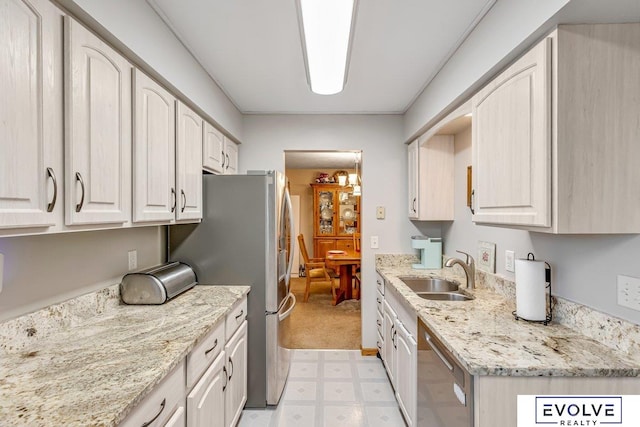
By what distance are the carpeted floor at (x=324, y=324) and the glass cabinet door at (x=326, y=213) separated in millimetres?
1698

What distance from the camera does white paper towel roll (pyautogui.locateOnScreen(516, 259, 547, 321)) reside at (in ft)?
4.75

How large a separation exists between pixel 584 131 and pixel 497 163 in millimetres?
366

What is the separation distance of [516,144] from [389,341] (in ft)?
5.78

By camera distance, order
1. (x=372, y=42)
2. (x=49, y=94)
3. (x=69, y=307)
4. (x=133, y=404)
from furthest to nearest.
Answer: (x=372, y=42)
(x=69, y=307)
(x=49, y=94)
(x=133, y=404)

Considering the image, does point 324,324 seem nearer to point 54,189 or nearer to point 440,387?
point 440,387

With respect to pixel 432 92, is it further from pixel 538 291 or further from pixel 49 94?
pixel 49 94

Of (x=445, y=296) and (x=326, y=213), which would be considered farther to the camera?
(x=326, y=213)

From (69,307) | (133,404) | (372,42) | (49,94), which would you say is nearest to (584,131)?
(372,42)

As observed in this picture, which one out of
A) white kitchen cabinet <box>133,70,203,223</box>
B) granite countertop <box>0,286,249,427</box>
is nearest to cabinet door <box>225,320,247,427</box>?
granite countertop <box>0,286,249,427</box>

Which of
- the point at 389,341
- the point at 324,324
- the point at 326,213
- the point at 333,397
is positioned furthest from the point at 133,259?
the point at 326,213

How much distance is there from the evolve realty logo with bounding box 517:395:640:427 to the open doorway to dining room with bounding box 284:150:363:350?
3.25 metres

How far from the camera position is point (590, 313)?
129cm

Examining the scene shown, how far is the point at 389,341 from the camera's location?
98.3 inches

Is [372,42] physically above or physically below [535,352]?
above
